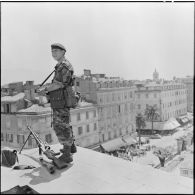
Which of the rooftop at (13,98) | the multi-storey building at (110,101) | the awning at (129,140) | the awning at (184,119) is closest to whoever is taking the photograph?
the rooftop at (13,98)

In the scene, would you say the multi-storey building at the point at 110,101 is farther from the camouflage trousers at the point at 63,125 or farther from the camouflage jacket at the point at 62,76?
the camouflage jacket at the point at 62,76

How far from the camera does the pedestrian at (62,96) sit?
7.40 metres

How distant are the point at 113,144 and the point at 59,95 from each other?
35.1m

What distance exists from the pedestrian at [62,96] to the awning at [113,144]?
32785 mm

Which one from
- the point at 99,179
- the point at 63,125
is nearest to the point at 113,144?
the point at 63,125

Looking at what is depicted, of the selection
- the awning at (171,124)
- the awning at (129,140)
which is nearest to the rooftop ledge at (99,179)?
the awning at (129,140)

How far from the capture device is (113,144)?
138 ft

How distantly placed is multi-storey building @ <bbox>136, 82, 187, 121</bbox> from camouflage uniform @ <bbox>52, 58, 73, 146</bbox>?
5068 centimetres

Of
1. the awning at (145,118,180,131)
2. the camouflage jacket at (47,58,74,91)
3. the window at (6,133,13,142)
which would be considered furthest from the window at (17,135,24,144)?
the awning at (145,118,180,131)

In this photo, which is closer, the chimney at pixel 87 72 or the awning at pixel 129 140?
the chimney at pixel 87 72

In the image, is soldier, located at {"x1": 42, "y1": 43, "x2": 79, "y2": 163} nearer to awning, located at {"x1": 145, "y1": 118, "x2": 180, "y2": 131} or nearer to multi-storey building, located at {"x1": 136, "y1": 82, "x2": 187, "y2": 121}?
awning, located at {"x1": 145, "y1": 118, "x2": 180, "y2": 131}

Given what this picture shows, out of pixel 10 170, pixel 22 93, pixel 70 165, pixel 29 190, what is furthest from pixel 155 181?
pixel 22 93

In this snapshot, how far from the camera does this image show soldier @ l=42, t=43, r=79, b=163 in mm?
7391

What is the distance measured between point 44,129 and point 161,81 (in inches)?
1416
